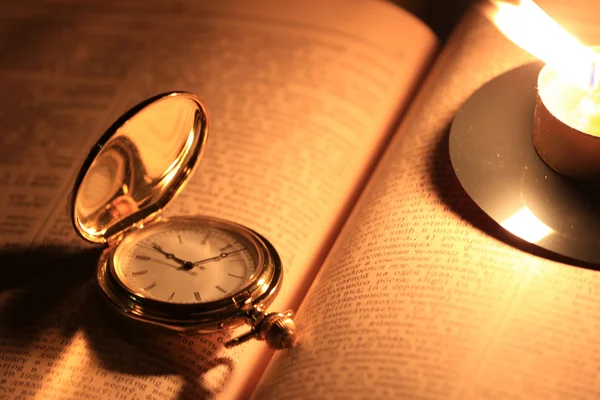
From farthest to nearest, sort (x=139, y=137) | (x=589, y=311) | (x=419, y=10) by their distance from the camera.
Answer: (x=419, y=10)
(x=139, y=137)
(x=589, y=311)

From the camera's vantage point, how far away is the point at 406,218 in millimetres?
1166

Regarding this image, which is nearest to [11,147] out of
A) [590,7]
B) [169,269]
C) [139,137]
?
[139,137]

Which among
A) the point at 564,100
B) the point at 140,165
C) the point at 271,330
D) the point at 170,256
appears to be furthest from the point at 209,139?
the point at 564,100

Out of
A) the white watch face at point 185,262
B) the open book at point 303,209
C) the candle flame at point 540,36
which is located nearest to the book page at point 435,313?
the open book at point 303,209

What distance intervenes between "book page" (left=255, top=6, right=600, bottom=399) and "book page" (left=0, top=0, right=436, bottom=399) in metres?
0.09

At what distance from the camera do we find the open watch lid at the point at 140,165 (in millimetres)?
1085

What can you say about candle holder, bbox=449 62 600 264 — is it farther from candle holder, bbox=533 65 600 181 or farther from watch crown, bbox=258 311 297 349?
watch crown, bbox=258 311 297 349

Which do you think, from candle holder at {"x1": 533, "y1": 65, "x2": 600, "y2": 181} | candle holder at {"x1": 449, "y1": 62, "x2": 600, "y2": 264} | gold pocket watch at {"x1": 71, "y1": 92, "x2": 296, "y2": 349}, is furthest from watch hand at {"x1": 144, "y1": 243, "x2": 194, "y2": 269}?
candle holder at {"x1": 533, "y1": 65, "x2": 600, "y2": 181}

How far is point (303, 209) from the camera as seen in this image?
4.06ft

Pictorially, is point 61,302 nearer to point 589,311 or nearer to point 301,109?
point 301,109

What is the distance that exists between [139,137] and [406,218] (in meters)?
0.41

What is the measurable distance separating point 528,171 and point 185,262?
533 mm

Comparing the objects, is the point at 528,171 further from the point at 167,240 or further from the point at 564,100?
the point at 167,240

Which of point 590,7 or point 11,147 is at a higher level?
point 590,7
